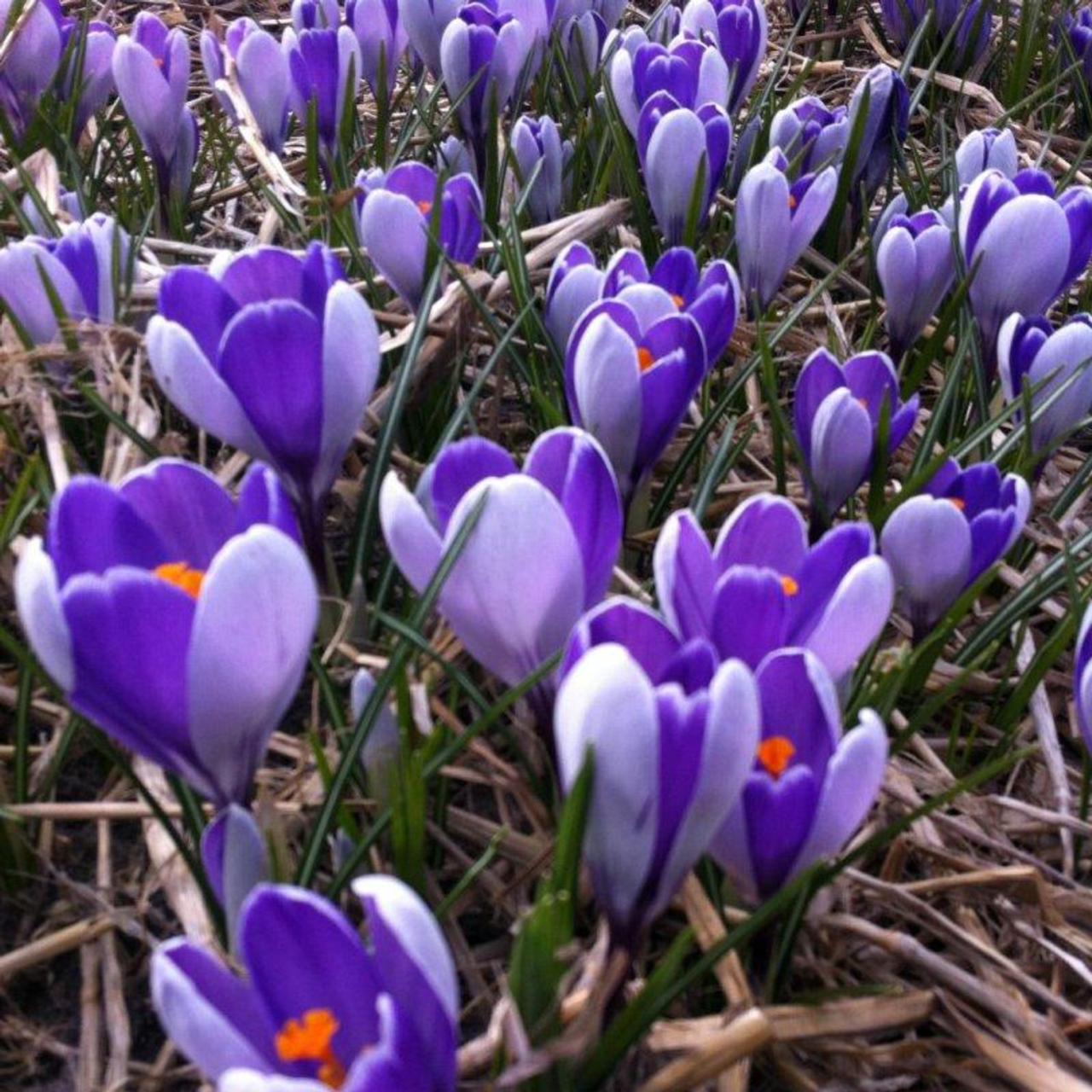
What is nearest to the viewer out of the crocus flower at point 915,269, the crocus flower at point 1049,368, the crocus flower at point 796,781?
the crocus flower at point 796,781

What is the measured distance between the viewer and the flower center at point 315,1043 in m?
0.60

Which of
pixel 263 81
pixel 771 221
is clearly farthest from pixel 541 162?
pixel 263 81

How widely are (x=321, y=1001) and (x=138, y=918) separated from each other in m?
0.37

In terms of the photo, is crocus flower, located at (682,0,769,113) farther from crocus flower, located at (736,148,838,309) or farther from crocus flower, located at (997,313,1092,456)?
crocus flower, located at (997,313,1092,456)

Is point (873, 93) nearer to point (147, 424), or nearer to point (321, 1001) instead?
point (147, 424)

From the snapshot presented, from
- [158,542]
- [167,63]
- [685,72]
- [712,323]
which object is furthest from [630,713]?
[167,63]

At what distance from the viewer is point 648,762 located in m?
0.63

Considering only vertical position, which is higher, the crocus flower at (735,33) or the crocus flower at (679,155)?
the crocus flower at (735,33)

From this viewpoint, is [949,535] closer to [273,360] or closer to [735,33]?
[273,360]

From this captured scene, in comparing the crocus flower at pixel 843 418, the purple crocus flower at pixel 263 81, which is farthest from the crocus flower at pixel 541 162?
the crocus flower at pixel 843 418

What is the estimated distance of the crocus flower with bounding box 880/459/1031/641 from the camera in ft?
3.33

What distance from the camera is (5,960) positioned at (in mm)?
868

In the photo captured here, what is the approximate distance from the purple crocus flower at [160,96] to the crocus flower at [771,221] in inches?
31.4

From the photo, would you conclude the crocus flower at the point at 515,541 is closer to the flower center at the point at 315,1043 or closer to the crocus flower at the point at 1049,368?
the flower center at the point at 315,1043
